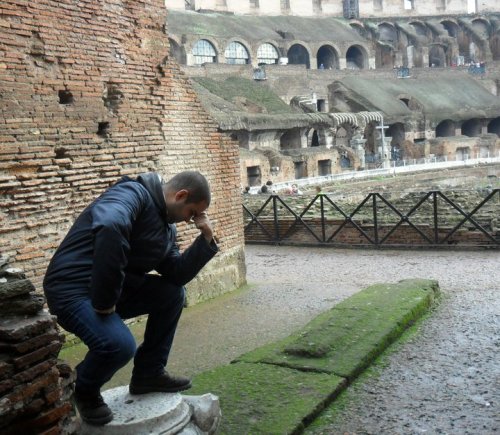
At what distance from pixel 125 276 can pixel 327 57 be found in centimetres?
5303

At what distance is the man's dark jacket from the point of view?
10.5 feet

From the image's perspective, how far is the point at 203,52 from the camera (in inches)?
1783

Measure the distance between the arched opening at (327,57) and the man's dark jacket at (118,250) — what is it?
2025 inches

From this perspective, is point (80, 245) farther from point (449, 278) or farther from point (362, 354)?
point (449, 278)

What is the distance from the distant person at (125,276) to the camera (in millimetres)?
3234

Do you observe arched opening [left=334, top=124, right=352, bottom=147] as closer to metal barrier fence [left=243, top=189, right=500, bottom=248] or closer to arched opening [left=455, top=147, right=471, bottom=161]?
arched opening [left=455, top=147, right=471, bottom=161]

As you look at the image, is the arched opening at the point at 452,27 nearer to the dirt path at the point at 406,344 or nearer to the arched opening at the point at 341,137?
the arched opening at the point at 341,137

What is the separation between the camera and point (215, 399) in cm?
394

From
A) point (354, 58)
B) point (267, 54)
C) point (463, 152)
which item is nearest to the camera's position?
point (463, 152)

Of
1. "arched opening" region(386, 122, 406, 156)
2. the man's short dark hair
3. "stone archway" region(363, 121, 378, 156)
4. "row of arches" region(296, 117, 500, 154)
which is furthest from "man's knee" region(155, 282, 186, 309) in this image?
"arched opening" region(386, 122, 406, 156)

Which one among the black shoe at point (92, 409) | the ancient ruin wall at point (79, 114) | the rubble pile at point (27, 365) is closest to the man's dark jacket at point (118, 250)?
the rubble pile at point (27, 365)

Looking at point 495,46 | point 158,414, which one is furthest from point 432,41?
point 158,414

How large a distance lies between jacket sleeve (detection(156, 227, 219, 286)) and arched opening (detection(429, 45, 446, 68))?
57.2m

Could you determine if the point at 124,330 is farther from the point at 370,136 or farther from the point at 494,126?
the point at 494,126
